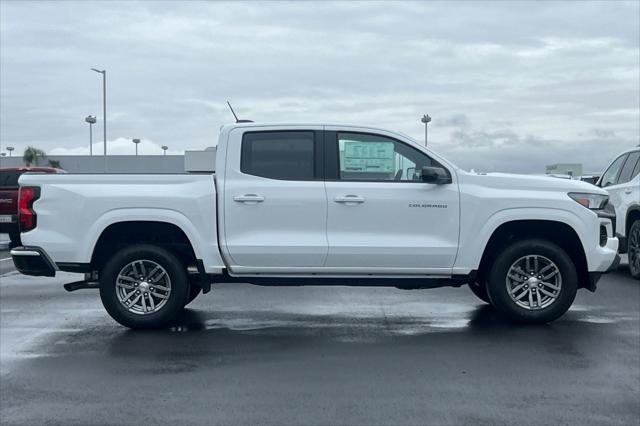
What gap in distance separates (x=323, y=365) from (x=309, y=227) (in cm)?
183

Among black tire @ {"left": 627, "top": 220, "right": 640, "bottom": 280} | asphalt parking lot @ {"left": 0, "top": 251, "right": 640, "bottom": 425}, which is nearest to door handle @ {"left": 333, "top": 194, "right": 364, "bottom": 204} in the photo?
asphalt parking lot @ {"left": 0, "top": 251, "right": 640, "bottom": 425}

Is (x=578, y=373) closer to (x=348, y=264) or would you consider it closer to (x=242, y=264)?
(x=348, y=264)

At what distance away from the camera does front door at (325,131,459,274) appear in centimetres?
842

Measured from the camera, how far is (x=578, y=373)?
6742 millimetres

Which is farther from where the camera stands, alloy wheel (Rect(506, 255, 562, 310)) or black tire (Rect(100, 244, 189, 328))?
alloy wheel (Rect(506, 255, 562, 310))

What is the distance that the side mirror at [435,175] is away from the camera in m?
8.33

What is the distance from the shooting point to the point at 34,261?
27.7 ft

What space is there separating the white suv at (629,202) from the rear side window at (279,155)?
5676 millimetres

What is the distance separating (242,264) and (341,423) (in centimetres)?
326

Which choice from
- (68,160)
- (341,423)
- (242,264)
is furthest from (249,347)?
(68,160)

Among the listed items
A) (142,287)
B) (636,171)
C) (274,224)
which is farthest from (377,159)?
(636,171)

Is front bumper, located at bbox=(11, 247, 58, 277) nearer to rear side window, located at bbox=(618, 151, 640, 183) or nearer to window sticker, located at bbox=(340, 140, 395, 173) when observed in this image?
window sticker, located at bbox=(340, 140, 395, 173)

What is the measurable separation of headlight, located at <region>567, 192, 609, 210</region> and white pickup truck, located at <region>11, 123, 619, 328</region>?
0.02 m

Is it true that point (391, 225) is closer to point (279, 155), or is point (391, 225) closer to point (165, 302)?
point (279, 155)
